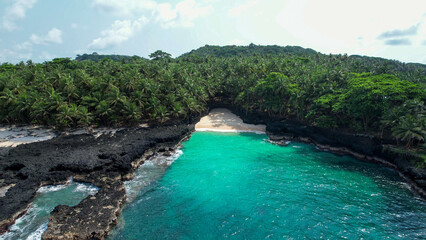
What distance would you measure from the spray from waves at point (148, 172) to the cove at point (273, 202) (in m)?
0.71

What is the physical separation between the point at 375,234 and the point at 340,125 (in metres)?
23.7

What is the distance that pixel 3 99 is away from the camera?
4591 cm

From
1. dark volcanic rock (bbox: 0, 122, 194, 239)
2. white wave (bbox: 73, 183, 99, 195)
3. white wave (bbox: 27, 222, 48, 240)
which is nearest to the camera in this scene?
white wave (bbox: 27, 222, 48, 240)

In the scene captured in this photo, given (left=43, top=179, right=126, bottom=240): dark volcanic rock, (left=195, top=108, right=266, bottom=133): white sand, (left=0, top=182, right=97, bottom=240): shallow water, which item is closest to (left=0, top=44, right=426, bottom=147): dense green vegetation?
(left=195, top=108, right=266, bottom=133): white sand

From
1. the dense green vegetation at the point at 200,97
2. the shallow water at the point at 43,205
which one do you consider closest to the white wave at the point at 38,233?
the shallow water at the point at 43,205

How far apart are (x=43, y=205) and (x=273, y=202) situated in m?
22.2

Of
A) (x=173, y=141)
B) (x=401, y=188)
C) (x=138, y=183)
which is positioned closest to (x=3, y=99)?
(x=173, y=141)

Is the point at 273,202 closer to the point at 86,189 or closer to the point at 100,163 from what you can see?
the point at 86,189

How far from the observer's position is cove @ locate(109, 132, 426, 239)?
66.7 feet

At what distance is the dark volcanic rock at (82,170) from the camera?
20.1m

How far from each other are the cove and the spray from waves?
0.71m

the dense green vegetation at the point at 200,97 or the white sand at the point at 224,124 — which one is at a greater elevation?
the dense green vegetation at the point at 200,97

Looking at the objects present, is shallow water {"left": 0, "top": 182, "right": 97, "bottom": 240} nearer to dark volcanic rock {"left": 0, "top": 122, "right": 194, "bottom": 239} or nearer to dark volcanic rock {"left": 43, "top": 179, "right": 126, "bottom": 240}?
dark volcanic rock {"left": 0, "top": 122, "right": 194, "bottom": 239}

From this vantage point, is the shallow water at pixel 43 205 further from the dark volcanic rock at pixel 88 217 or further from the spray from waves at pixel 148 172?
the spray from waves at pixel 148 172
